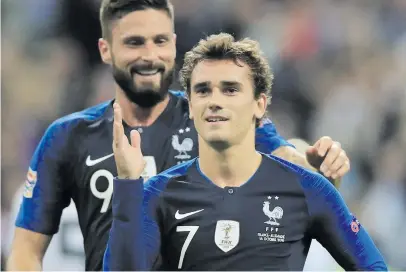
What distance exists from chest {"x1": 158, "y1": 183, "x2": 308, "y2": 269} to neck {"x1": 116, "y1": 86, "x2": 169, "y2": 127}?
0.87m

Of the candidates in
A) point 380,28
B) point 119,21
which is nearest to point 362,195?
point 380,28

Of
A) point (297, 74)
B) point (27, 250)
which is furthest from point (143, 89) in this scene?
point (297, 74)

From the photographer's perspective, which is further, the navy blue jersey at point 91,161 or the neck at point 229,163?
the navy blue jersey at point 91,161

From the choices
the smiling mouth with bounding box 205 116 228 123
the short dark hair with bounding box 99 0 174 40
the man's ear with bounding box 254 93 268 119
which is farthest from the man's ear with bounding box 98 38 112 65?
the smiling mouth with bounding box 205 116 228 123

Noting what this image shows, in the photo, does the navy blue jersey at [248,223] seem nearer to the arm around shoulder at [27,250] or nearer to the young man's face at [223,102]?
the young man's face at [223,102]

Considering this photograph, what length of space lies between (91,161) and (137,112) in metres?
0.33

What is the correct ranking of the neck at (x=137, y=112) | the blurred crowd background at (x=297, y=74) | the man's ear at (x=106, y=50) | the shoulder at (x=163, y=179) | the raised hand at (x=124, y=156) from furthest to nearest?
the blurred crowd background at (x=297, y=74), the man's ear at (x=106, y=50), the neck at (x=137, y=112), the shoulder at (x=163, y=179), the raised hand at (x=124, y=156)

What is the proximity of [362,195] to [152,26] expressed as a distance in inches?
126

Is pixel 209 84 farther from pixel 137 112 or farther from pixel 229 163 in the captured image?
pixel 137 112

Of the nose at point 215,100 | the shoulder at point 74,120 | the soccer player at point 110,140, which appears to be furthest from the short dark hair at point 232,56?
the shoulder at point 74,120

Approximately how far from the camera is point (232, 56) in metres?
3.41

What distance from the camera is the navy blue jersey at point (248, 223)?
3281 mm

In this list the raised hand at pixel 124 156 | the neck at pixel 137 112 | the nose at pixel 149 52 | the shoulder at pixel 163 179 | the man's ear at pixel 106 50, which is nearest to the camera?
the raised hand at pixel 124 156

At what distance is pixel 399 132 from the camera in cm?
712
